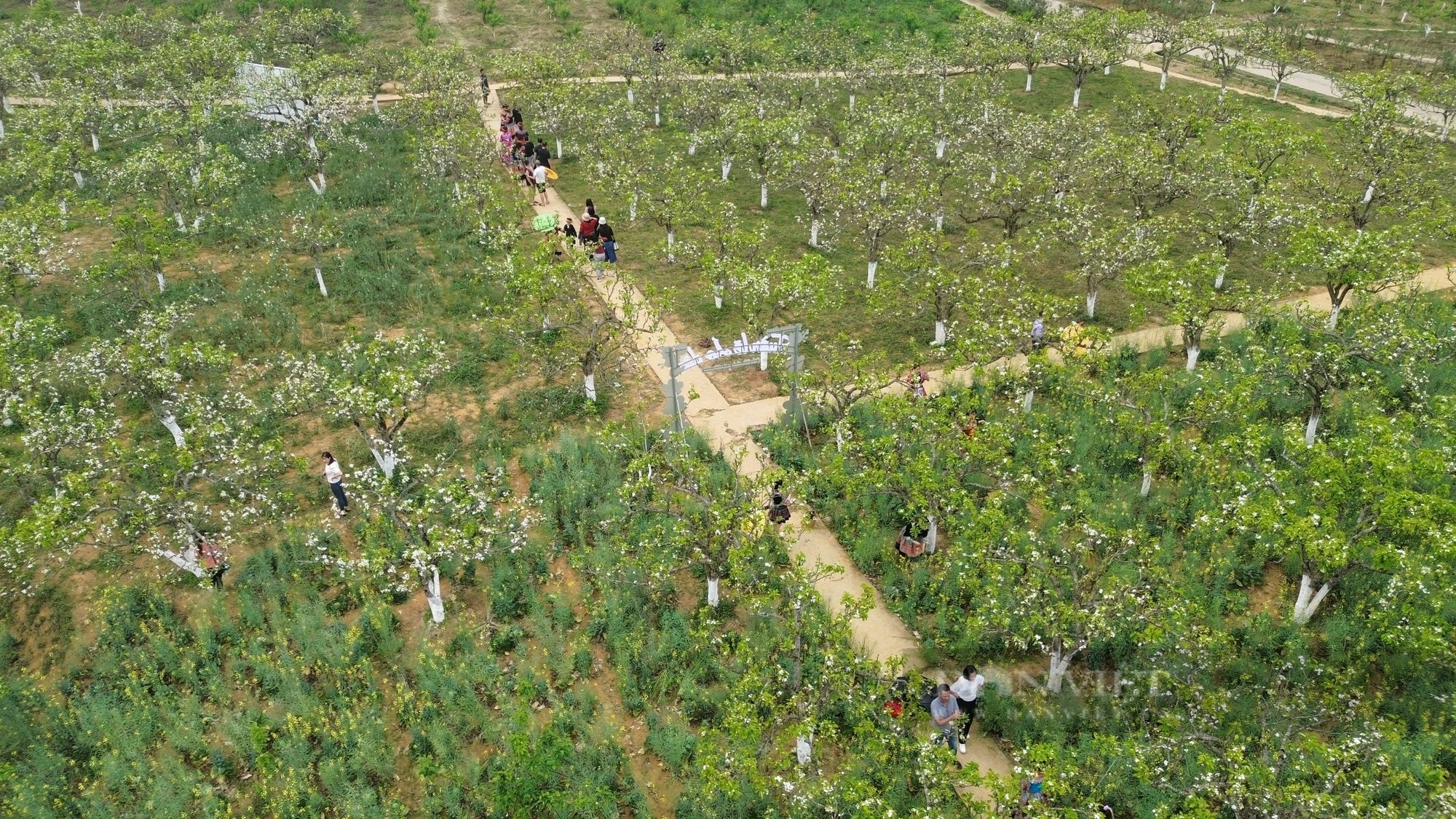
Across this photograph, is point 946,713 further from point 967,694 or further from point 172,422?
point 172,422

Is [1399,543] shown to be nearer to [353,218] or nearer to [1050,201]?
[1050,201]

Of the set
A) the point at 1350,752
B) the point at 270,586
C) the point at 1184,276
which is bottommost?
the point at 270,586

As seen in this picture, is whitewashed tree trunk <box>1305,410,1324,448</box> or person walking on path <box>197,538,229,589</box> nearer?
person walking on path <box>197,538,229,589</box>

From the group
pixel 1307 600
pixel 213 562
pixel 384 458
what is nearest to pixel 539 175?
pixel 384 458

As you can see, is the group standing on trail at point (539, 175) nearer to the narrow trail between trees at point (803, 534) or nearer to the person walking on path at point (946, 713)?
the narrow trail between trees at point (803, 534)

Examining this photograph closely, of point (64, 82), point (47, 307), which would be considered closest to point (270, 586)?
point (47, 307)

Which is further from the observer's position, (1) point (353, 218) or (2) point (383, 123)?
(2) point (383, 123)

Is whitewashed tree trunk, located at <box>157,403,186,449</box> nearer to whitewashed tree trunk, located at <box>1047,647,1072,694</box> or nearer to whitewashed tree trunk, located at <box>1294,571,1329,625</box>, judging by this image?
whitewashed tree trunk, located at <box>1047,647,1072,694</box>

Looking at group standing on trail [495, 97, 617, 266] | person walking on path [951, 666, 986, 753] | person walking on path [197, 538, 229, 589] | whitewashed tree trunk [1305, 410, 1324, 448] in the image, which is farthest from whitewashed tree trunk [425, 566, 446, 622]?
whitewashed tree trunk [1305, 410, 1324, 448]
